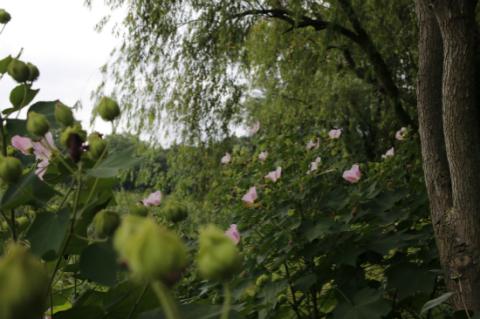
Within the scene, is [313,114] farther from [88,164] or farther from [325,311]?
[88,164]

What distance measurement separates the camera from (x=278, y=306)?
168 centimetres

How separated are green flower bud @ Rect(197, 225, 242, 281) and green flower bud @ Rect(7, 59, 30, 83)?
543 millimetres

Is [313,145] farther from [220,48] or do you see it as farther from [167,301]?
[167,301]

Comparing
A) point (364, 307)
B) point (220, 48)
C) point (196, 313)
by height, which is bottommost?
point (364, 307)

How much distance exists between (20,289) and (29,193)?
0.52 m

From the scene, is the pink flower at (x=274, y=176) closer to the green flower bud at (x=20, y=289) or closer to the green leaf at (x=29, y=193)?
the green leaf at (x=29, y=193)

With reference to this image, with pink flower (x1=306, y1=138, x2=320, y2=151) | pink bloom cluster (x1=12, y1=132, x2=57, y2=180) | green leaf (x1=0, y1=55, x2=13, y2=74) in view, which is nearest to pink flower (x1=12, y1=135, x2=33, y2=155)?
pink bloom cluster (x1=12, y1=132, x2=57, y2=180)

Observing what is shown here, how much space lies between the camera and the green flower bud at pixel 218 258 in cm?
28

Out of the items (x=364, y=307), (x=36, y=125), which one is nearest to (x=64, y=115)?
(x=36, y=125)

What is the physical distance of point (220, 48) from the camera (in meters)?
4.37

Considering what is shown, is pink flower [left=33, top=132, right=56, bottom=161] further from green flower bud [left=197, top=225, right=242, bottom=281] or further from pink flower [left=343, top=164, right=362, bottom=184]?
pink flower [left=343, top=164, right=362, bottom=184]

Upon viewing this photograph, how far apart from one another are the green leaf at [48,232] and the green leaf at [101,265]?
0.04 m

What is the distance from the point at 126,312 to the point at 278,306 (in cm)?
101

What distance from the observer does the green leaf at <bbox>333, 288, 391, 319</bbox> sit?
54.7 inches
